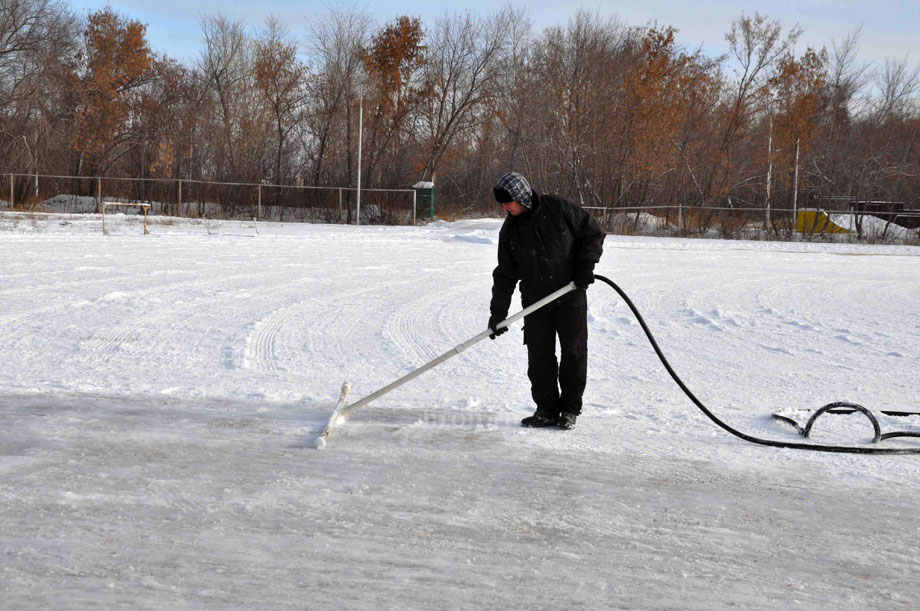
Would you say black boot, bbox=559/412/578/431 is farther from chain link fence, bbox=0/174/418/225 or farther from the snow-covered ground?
chain link fence, bbox=0/174/418/225

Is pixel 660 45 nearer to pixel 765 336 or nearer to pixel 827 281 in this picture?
pixel 827 281

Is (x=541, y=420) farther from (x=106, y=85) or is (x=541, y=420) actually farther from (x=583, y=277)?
(x=106, y=85)

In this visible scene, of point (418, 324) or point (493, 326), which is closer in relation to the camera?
point (493, 326)

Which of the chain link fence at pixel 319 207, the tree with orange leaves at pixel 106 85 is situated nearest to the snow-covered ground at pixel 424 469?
the chain link fence at pixel 319 207

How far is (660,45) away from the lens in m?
36.3

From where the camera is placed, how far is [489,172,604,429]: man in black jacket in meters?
4.68

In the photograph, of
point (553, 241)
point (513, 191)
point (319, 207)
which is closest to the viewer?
point (513, 191)

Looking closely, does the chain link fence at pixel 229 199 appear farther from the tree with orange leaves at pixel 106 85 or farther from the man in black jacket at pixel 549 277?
the man in black jacket at pixel 549 277

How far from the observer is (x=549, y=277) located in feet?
15.6

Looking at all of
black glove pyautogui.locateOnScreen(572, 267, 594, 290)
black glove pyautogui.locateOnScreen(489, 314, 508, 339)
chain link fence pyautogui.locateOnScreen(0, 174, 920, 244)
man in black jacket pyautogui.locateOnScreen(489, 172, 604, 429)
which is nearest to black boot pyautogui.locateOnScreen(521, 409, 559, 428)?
man in black jacket pyautogui.locateOnScreen(489, 172, 604, 429)

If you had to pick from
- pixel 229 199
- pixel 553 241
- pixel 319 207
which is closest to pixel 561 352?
pixel 553 241

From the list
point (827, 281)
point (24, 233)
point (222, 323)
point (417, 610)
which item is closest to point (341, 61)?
point (24, 233)

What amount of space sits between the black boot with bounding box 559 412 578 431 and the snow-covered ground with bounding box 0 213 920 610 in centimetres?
9

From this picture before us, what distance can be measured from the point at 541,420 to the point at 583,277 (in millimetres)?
924
